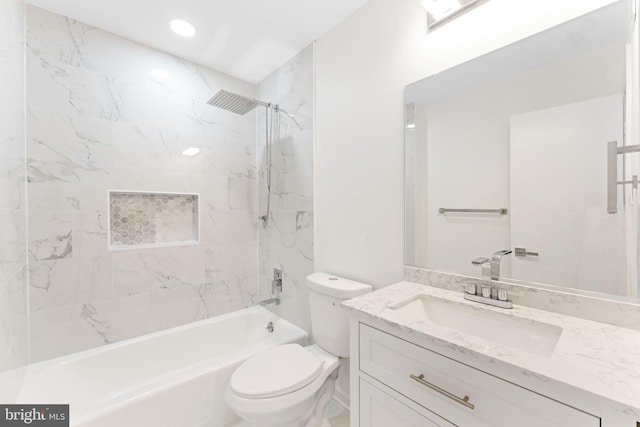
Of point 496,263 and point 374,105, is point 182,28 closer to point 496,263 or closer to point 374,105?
point 374,105

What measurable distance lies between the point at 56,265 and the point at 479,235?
7.79 ft

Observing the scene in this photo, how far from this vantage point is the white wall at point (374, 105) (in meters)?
1.16

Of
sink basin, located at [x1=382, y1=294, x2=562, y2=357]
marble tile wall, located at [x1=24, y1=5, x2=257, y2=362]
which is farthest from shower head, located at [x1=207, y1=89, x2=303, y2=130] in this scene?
sink basin, located at [x1=382, y1=294, x2=562, y2=357]

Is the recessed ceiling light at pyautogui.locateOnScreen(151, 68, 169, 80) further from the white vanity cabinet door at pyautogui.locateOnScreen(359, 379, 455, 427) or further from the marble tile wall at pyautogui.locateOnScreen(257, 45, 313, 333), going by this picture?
the white vanity cabinet door at pyautogui.locateOnScreen(359, 379, 455, 427)

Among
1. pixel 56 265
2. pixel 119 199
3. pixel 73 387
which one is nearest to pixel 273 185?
pixel 119 199

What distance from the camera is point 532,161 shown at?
1.04 m

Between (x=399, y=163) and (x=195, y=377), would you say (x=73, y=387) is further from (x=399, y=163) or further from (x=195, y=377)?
(x=399, y=163)

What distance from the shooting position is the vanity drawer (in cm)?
63

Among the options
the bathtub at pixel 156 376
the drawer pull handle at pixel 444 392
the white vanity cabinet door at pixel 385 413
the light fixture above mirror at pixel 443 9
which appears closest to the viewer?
the drawer pull handle at pixel 444 392

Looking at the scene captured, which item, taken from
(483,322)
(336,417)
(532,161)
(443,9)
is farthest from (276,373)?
(443,9)

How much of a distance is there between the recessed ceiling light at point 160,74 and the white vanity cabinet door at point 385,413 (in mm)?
2389

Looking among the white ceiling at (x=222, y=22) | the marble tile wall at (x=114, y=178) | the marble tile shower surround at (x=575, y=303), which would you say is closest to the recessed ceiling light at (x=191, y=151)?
the marble tile wall at (x=114, y=178)

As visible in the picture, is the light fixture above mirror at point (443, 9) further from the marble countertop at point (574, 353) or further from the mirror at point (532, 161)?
the marble countertop at point (574, 353)

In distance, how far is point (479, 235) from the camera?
1179mm
